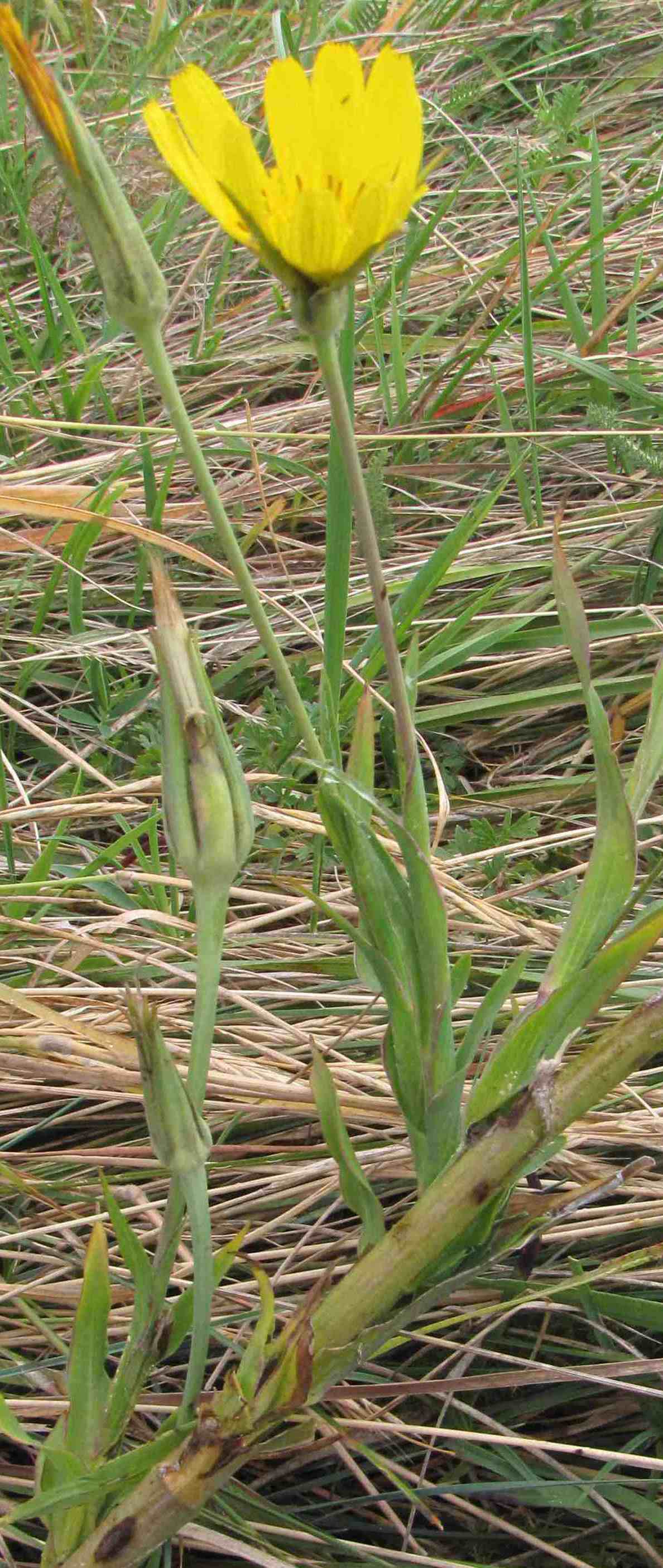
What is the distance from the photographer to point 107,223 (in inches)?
21.5

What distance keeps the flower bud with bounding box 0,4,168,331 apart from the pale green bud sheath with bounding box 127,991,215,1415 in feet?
1.02

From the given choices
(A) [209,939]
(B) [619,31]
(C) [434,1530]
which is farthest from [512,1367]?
(B) [619,31]

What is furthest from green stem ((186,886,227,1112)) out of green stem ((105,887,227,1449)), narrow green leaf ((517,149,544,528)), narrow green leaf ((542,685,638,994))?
narrow green leaf ((517,149,544,528))

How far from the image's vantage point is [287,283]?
538 mm

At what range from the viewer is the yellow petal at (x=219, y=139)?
501 millimetres

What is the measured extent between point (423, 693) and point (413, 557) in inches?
9.0

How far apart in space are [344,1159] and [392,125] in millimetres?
492

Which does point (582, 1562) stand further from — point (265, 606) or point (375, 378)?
point (375, 378)

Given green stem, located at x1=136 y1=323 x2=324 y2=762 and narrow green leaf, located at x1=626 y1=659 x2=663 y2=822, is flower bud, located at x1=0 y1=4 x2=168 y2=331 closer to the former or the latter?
green stem, located at x1=136 y1=323 x2=324 y2=762

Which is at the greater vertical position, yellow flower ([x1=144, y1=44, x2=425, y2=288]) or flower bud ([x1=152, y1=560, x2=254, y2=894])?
yellow flower ([x1=144, y1=44, x2=425, y2=288])

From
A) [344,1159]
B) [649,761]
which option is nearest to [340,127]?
[649,761]

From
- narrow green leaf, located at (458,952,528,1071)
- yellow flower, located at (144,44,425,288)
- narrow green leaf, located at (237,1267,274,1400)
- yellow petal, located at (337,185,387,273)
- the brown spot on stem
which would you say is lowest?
the brown spot on stem

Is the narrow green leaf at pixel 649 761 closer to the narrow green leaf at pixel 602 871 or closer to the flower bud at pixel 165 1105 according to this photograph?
the narrow green leaf at pixel 602 871

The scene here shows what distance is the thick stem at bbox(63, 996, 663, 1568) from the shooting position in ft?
2.06
